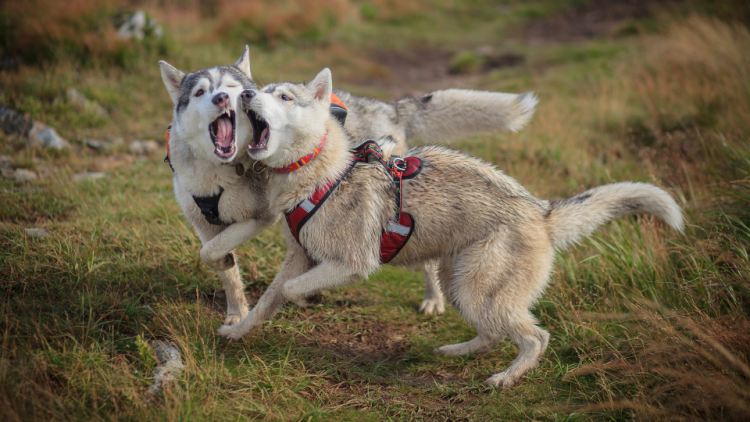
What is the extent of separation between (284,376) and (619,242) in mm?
3188

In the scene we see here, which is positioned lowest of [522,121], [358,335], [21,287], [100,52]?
[358,335]

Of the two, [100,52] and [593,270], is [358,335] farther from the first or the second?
[100,52]

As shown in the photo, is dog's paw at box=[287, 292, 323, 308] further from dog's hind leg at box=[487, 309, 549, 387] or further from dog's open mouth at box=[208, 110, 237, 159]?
dog's hind leg at box=[487, 309, 549, 387]

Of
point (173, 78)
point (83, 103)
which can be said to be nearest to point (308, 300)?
point (173, 78)

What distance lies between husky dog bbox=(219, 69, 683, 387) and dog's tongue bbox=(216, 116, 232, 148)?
0.16 meters

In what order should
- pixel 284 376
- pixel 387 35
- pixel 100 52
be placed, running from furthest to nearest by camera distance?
pixel 387 35 < pixel 100 52 < pixel 284 376

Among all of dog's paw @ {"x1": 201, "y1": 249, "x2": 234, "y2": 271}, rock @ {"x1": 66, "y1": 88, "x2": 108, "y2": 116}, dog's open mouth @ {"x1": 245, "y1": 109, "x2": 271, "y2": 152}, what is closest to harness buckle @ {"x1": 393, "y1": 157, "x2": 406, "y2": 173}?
dog's open mouth @ {"x1": 245, "y1": 109, "x2": 271, "y2": 152}

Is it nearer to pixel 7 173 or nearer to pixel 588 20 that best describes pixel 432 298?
pixel 7 173

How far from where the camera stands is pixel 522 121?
4285 mm

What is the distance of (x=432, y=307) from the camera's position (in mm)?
4320

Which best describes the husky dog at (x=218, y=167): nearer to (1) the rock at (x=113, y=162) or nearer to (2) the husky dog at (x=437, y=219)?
(2) the husky dog at (x=437, y=219)

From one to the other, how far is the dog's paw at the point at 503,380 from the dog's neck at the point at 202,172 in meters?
2.21

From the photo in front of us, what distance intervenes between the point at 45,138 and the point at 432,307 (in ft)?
17.2

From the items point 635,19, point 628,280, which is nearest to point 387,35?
point 635,19
